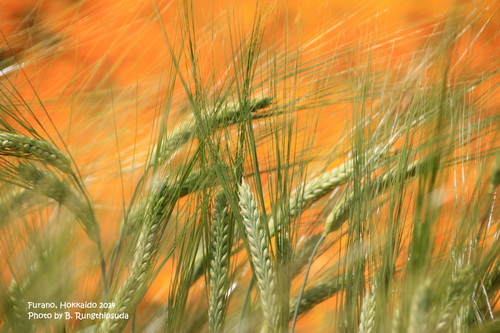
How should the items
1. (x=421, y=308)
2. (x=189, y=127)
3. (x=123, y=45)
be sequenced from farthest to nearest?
(x=123, y=45) → (x=189, y=127) → (x=421, y=308)

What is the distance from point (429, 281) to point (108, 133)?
54 centimetres

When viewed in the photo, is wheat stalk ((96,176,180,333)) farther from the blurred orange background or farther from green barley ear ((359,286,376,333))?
the blurred orange background

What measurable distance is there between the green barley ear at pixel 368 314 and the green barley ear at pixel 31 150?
0.27 m

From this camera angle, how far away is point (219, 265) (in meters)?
0.43

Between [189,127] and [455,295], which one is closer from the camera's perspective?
[455,295]

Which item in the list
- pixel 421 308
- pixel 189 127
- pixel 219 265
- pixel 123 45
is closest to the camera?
pixel 421 308

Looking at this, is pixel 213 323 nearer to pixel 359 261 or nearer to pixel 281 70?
pixel 359 261

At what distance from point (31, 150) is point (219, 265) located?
178 millimetres

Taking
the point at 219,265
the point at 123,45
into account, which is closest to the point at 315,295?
the point at 219,265

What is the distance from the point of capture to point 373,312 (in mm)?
368

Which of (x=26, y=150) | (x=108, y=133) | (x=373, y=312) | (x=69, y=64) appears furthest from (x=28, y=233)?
(x=69, y=64)

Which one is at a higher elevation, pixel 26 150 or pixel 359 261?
pixel 26 150

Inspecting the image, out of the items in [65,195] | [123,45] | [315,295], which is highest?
[123,45]

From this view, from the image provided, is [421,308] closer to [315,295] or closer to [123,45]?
[315,295]
